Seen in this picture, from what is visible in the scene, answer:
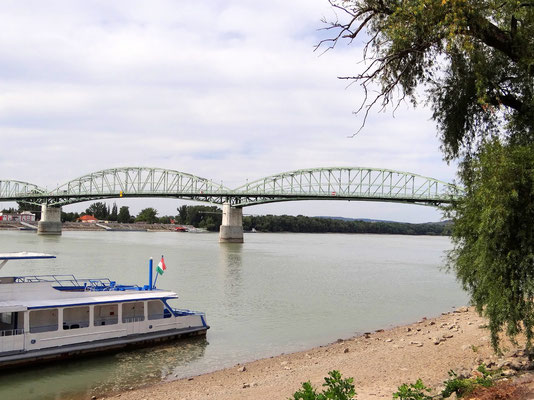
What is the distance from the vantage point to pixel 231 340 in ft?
51.4

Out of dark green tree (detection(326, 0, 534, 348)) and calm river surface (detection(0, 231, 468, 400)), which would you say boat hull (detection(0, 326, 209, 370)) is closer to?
calm river surface (detection(0, 231, 468, 400))

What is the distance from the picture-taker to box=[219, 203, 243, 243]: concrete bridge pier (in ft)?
266

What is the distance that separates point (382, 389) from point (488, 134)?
5389mm

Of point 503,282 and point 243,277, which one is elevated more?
→ point 503,282

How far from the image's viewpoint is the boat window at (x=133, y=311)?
47.5ft

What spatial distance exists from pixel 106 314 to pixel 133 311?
0.78 m

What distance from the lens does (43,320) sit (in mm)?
13031

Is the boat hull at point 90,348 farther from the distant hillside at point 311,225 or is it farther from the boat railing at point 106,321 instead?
the distant hillside at point 311,225

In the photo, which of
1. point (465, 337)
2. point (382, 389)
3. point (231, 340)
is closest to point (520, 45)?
point (382, 389)

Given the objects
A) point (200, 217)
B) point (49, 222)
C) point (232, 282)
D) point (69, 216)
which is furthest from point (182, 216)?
point (232, 282)

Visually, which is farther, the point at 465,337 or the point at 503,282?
the point at 465,337

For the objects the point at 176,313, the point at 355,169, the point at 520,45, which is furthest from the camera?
the point at 355,169

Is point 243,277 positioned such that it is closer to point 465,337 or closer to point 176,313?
point 176,313

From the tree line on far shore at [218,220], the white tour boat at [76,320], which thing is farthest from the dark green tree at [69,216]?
the white tour boat at [76,320]
